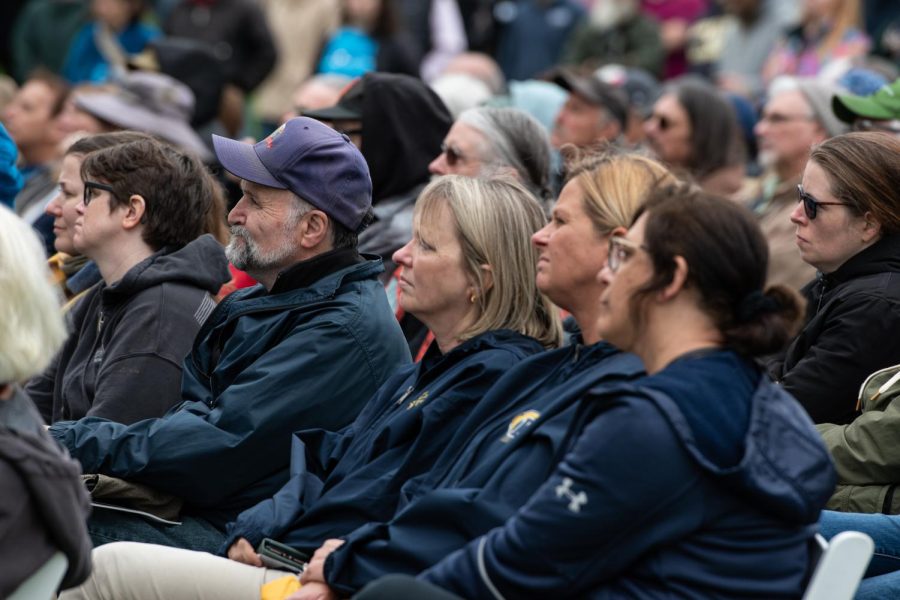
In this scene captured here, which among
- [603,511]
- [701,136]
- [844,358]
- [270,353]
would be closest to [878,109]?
[701,136]

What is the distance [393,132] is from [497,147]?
0.62m

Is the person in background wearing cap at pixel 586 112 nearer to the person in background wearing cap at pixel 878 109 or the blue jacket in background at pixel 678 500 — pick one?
the person in background wearing cap at pixel 878 109

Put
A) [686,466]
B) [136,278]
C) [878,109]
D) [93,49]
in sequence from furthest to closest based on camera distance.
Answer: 1. [93,49]
2. [878,109]
3. [136,278]
4. [686,466]

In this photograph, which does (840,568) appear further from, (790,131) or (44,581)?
(790,131)

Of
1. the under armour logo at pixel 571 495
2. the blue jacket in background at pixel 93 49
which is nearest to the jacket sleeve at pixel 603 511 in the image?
the under armour logo at pixel 571 495

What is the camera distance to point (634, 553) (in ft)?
8.61

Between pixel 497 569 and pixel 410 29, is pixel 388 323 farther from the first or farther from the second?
pixel 410 29

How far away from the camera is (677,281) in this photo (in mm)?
2738

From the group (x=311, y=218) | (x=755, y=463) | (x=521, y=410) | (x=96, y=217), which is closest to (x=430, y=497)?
(x=521, y=410)

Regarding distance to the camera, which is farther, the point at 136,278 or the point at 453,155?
the point at 453,155

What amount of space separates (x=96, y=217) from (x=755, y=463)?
9.20 feet

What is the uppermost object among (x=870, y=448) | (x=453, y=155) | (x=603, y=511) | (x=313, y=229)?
(x=603, y=511)

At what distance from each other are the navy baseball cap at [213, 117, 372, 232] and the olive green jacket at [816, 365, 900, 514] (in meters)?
1.66

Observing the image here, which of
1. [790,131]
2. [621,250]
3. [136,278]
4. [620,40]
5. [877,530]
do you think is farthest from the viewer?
[620,40]
